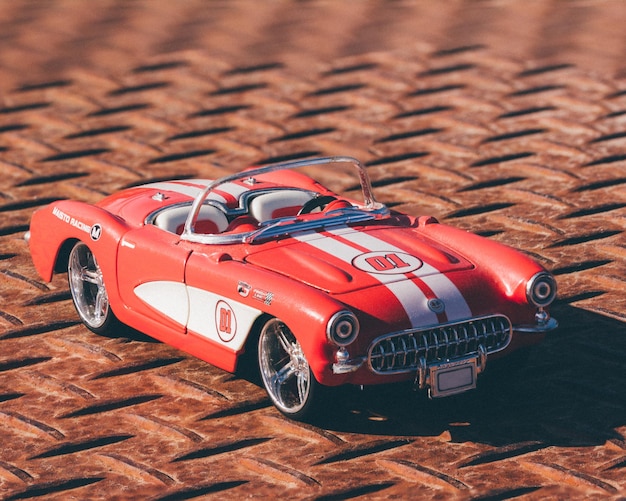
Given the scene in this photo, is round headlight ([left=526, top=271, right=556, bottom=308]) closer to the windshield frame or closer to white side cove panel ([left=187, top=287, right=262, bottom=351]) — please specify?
the windshield frame

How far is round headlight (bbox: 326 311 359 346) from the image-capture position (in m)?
5.91

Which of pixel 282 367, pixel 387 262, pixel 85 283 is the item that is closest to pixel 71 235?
pixel 85 283

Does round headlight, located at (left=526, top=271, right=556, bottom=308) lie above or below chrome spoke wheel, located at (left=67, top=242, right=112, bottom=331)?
above

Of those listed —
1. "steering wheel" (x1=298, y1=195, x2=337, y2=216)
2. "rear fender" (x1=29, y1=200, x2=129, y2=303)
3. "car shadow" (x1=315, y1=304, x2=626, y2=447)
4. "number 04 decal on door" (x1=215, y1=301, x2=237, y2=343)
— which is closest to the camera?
"car shadow" (x1=315, y1=304, x2=626, y2=447)

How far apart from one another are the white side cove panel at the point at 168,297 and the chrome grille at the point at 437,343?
125 cm

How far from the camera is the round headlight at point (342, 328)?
5910 millimetres

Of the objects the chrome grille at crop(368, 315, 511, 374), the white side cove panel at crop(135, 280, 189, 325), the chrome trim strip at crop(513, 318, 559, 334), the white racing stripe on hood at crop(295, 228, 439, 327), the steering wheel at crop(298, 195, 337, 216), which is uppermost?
the steering wheel at crop(298, 195, 337, 216)

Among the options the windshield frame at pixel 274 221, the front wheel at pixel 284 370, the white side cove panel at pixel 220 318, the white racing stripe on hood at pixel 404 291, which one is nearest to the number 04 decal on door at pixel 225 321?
the white side cove panel at pixel 220 318

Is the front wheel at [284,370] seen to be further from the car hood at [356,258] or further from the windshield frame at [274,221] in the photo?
the windshield frame at [274,221]

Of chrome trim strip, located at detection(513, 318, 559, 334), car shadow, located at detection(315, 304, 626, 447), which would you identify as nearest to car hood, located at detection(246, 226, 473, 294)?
chrome trim strip, located at detection(513, 318, 559, 334)

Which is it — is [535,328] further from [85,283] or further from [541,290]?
[85,283]

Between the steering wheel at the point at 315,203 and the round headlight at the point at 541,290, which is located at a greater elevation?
the steering wheel at the point at 315,203

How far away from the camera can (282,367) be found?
6.43 meters

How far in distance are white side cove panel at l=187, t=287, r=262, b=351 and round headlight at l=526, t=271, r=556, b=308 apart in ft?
4.35
